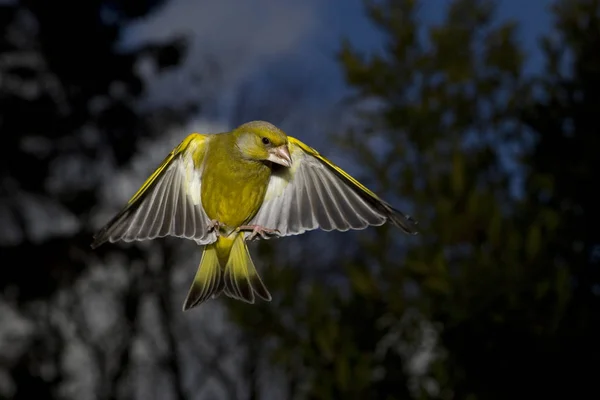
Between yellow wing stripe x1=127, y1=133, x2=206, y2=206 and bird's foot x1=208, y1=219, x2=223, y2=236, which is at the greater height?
yellow wing stripe x1=127, y1=133, x2=206, y2=206

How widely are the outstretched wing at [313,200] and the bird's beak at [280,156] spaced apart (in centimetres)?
25

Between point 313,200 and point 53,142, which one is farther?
point 53,142

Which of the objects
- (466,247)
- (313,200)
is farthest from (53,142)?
(313,200)

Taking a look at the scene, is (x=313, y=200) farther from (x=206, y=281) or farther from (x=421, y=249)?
(x=421, y=249)

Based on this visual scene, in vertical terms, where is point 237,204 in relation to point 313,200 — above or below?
below

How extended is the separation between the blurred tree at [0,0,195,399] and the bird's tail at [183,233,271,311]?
38.6 ft

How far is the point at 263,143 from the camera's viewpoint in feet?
6.26

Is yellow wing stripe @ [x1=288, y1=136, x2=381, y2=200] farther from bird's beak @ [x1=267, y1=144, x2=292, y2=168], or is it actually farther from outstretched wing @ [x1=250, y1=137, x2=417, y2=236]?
bird's beak @ [x1=267, y1=144, x2=292, y2=168]

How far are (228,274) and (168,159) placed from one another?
324mm

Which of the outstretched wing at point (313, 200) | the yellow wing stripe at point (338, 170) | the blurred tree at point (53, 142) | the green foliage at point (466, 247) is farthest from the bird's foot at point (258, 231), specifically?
the blurred tree at point (53, 142)

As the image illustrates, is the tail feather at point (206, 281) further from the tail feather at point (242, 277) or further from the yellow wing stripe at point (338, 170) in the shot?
the yellow wing stripe at point (338, 170)

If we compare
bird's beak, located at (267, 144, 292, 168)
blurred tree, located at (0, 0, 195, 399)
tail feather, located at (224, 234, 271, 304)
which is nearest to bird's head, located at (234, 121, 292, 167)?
bird's beak, located at (267, 144, 292, 168)

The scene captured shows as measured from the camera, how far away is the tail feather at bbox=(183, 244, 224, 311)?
1911 millimetres

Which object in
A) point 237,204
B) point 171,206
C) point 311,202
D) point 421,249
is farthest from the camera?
point 421,249
